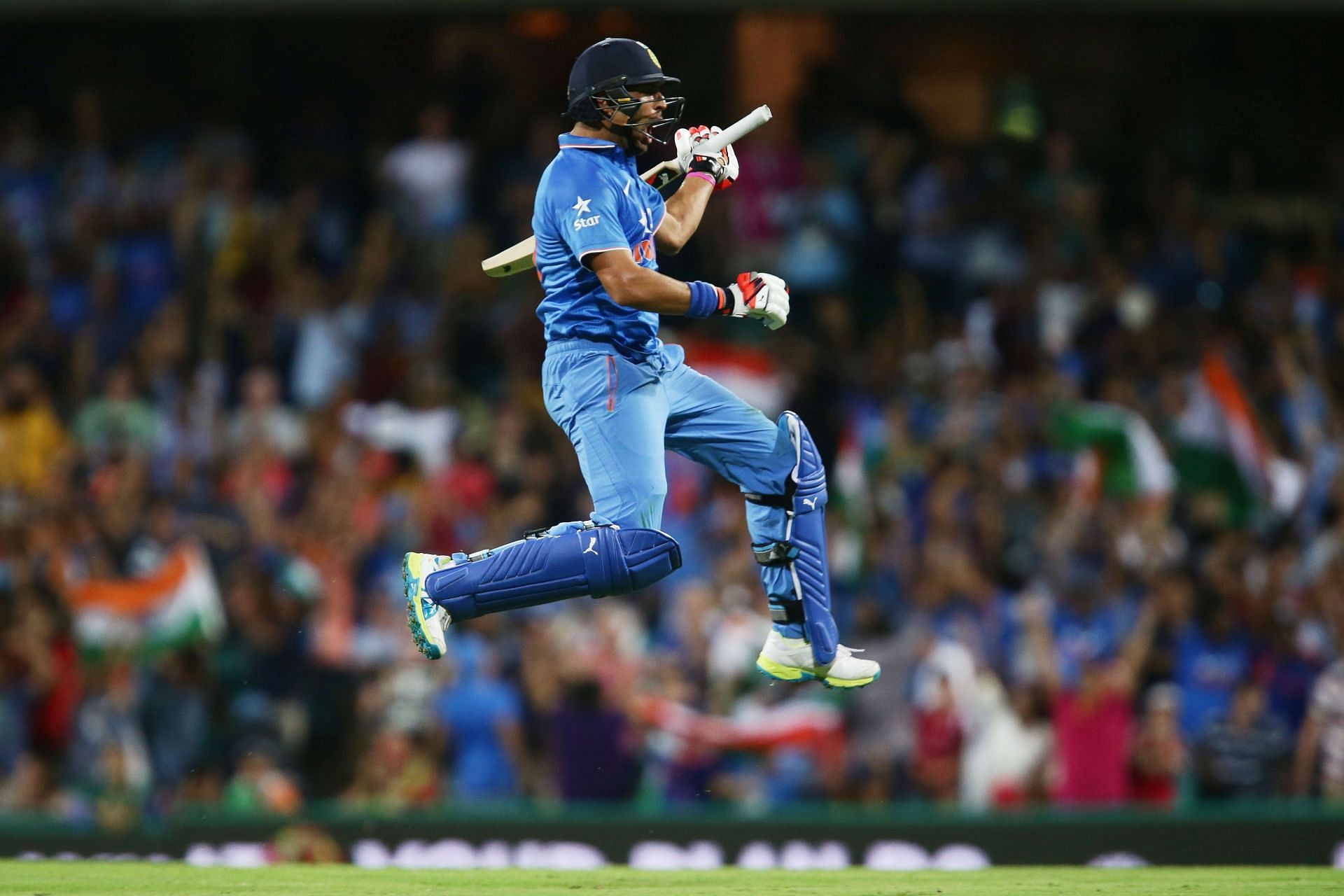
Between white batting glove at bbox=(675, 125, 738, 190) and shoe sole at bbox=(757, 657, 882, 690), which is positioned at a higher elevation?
white batting glove at bbox=(675, 125, 738, 190)

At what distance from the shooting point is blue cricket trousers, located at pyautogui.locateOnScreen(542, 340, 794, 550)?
7.43 m

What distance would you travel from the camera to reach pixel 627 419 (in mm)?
7426

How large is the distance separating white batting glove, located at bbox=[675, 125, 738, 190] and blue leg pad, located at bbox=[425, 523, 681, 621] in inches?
63.9

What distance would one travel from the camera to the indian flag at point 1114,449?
43.3ft

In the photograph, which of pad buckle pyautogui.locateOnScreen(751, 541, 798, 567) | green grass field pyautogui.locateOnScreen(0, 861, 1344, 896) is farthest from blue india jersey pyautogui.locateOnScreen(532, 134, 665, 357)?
green grass field pyautogui.locateOnScreen(0, 861, 1344, 896)

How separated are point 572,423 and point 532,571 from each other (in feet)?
2.02

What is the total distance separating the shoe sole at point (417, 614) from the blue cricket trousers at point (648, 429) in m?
0.76

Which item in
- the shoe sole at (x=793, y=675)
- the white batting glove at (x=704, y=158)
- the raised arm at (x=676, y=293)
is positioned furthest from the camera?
the white batting glove at (x=704, y=158)

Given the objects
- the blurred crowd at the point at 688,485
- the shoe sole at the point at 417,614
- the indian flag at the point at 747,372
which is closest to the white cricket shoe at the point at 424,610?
the shoe sole at the point at 417,614

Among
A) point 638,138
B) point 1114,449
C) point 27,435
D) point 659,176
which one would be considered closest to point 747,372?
point 1114,449

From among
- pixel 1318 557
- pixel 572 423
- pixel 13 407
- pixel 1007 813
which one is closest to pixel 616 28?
pixel 13 407

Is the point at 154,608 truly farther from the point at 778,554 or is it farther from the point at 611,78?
the point at 611,78

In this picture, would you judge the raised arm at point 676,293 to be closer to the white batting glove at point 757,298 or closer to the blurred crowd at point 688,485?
the white batting glove at point 757,298

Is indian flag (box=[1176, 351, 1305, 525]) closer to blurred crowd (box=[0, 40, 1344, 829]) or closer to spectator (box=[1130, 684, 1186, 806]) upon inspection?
blurred crowd (box=[0, 40, 1344, 829])
